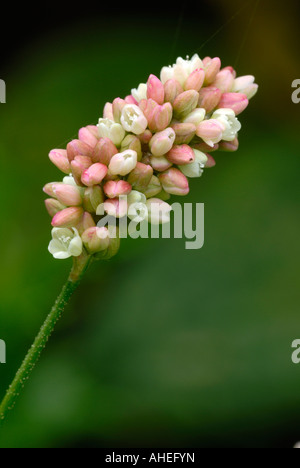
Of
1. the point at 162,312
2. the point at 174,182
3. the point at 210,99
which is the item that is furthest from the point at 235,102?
the point at 162,312

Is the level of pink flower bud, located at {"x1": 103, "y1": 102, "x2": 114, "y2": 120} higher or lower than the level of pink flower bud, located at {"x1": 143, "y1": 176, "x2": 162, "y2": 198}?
higher

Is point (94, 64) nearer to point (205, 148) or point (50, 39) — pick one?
point (50, 39)

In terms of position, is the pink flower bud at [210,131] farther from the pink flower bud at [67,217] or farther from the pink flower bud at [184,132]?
the pink flower bud at [67,217]

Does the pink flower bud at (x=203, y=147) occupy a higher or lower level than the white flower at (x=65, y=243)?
higher

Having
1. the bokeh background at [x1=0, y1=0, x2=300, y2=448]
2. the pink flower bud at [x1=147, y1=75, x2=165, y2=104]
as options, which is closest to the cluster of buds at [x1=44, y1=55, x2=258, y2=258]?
the pink flower bud at [x1=147, y1=75, x2=165, y2=104]

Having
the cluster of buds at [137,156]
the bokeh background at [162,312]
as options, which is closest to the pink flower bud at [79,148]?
the cluster of buds at [137,156]

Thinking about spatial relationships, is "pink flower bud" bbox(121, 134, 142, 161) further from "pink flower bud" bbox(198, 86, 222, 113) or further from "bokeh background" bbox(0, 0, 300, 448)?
"bokeh background" bbox(0, 0, 300, 448)

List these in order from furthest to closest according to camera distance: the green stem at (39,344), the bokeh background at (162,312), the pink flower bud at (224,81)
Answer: the bokeh background at (162,312) → the pink flower bud at (224,81) → the green stem at (39,344)
